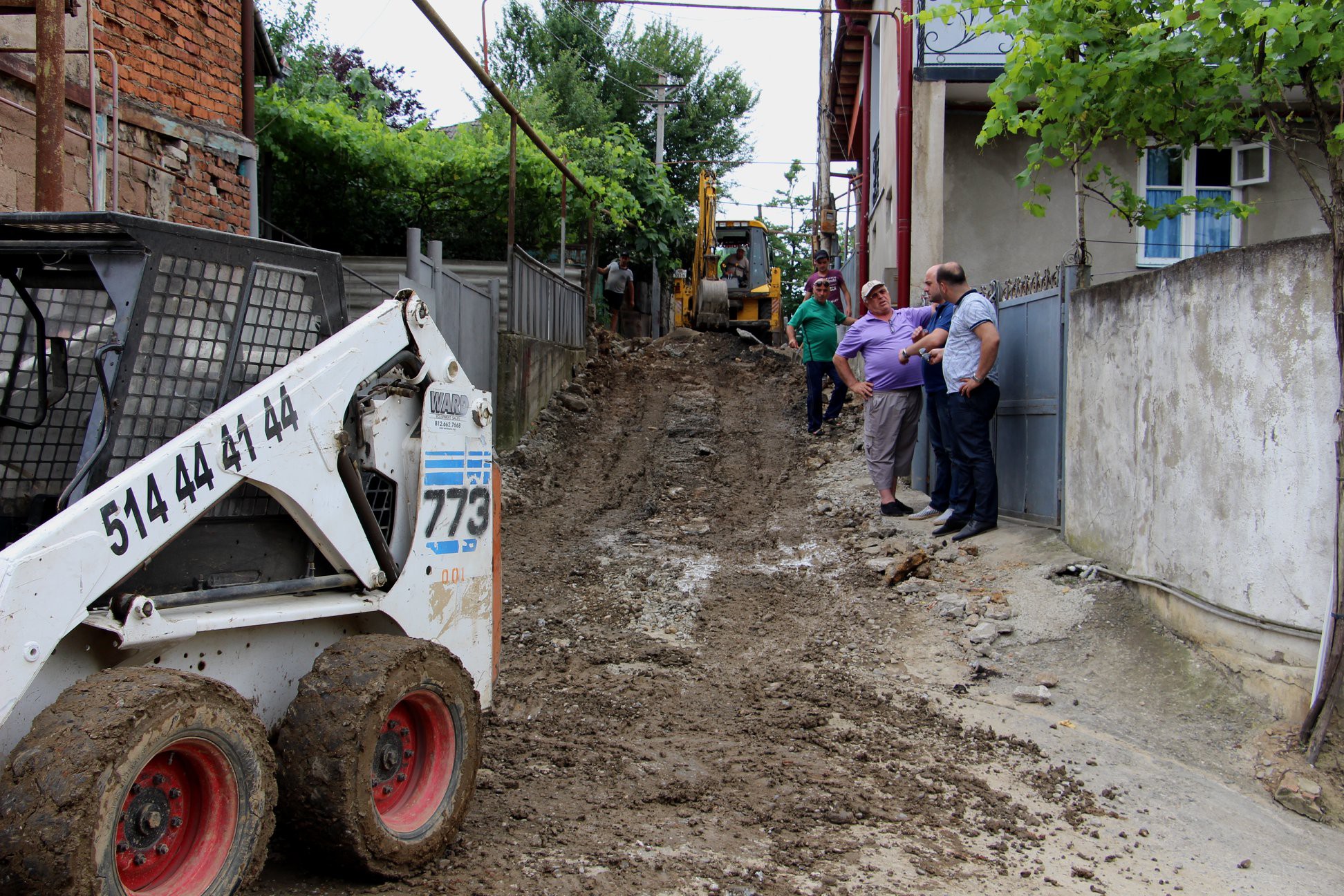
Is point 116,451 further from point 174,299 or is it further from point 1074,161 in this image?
point 1074,161

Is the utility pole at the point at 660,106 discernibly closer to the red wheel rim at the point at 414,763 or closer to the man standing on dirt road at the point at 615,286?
the man standing on dirt road at the point at 615,286

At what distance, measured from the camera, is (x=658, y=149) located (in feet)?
118

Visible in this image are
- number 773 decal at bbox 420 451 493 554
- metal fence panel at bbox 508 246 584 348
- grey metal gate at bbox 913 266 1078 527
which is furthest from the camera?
metal fence panel at bbox 508 246 584 348

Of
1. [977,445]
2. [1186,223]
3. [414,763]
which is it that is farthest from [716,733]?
[1186,223]

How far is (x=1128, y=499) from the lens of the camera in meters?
6.39

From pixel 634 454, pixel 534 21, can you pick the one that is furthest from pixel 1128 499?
pixel 534 21

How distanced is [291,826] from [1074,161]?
5.99 meters

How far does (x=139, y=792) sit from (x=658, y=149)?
115ft

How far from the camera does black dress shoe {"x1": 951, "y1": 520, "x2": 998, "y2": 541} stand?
312 inches

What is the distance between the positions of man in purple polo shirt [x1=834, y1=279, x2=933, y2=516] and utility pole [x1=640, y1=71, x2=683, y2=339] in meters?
17.6

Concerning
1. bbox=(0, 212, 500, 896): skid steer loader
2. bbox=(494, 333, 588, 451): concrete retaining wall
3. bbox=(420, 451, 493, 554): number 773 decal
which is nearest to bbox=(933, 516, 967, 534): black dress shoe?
bbox=(0, 212, 500, 896): skid steer loader

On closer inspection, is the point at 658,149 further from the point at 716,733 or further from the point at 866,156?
the point at 716,733

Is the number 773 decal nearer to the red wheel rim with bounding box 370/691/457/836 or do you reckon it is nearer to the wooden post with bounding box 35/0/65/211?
the red wheel rim with bounding box 370/691/457/836

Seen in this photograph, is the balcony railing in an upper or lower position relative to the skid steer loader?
upper
